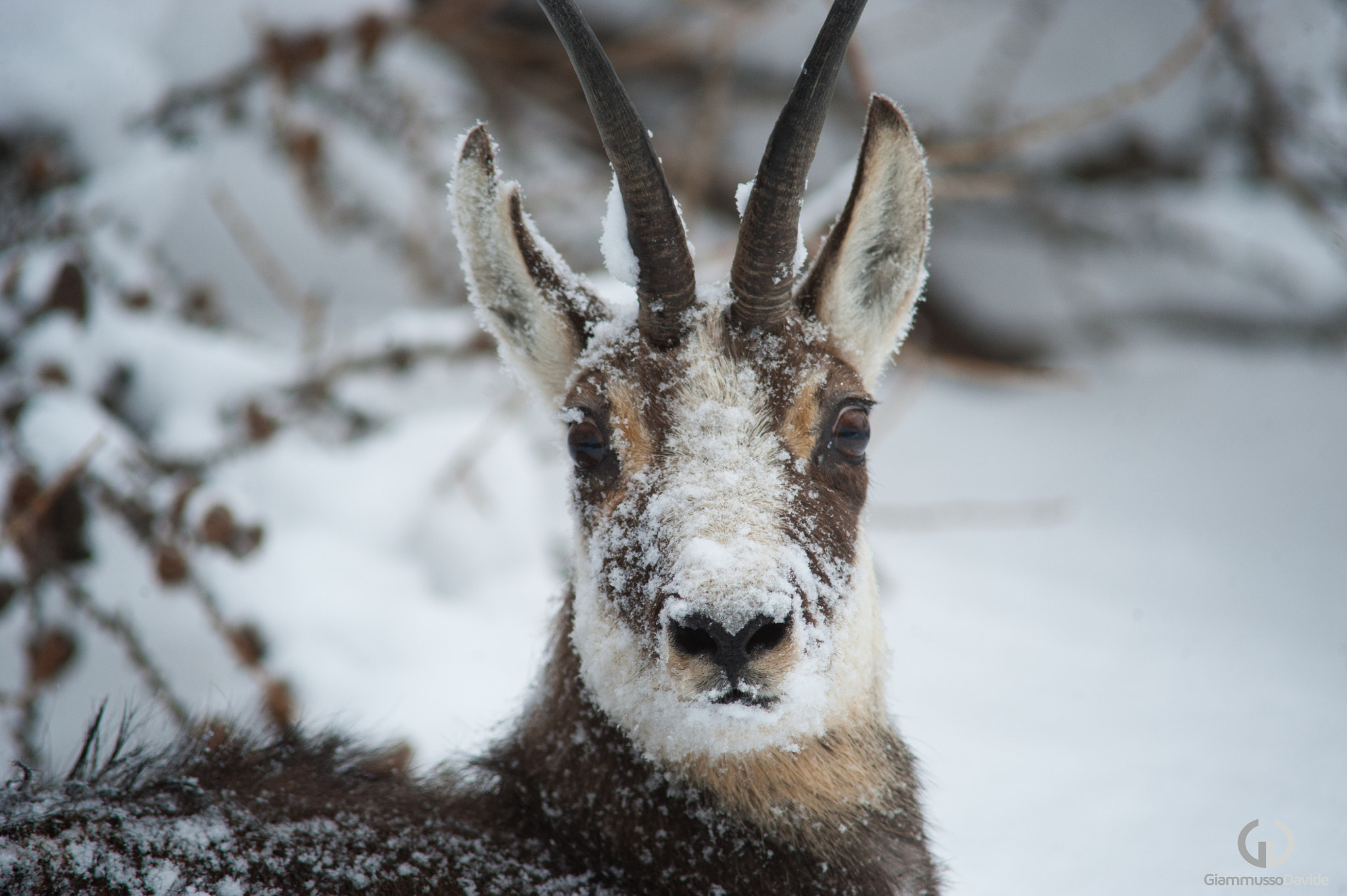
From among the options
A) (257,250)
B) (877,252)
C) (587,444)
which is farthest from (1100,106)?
(257,250)

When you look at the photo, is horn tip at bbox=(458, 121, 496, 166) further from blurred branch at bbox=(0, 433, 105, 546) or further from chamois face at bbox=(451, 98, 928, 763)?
blurred branch at bbox=(0, 433, 105, 546)

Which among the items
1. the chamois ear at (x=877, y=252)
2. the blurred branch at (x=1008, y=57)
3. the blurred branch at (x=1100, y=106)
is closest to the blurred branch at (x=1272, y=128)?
the blurred branch at (x=1100, y=106)

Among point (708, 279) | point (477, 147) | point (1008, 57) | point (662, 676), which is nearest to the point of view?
point (662, 676)

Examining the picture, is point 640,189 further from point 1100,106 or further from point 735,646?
point 1100,106

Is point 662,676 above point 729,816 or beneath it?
above

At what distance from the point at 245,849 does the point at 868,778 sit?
5.17ft

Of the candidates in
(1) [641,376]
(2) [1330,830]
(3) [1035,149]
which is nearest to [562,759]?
(1) [641,376]

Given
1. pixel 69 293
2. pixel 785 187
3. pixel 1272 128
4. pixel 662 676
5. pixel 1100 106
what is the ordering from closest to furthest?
Result: pixel 662 676 → pixel 785 187 → pixel 69 293 → pixel 1100 106 → pixel 1272 128

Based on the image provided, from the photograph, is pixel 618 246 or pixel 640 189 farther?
pixel 618 246

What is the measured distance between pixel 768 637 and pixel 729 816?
645mm

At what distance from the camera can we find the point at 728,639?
1.89 meters

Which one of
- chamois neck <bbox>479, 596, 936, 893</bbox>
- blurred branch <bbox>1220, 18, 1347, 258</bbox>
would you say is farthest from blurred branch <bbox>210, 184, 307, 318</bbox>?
blurred branch <bbox>1220, 18, 1347, 258</bbox>

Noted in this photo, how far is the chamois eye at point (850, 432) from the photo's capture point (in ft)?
8.11

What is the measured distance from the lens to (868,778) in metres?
2.43
